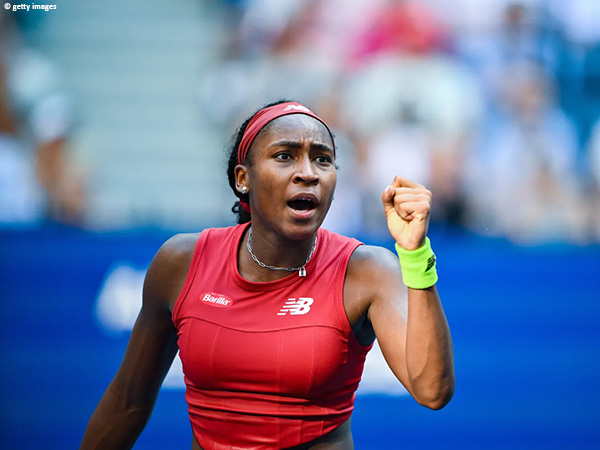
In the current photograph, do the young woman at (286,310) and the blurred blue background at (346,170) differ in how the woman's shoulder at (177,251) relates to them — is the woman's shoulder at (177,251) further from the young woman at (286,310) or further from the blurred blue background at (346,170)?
the blurred blue background at (346,170)

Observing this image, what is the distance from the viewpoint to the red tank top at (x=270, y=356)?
236cm

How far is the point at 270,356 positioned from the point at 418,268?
58 centimetres

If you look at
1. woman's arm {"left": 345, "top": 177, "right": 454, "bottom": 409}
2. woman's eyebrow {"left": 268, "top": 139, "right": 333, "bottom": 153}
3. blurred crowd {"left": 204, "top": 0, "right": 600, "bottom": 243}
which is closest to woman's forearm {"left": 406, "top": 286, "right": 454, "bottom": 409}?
woman's arm {"left": 345, "top": 177, "right": 454, "bottom": 409}

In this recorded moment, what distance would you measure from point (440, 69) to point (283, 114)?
394cm

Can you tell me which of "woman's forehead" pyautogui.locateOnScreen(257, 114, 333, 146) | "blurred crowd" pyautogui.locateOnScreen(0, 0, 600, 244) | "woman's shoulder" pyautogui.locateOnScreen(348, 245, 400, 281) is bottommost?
"woman's shoulder" pyautogui.locateOnScreen(348, 245, 400, 281)

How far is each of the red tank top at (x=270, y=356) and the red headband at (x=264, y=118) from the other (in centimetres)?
44

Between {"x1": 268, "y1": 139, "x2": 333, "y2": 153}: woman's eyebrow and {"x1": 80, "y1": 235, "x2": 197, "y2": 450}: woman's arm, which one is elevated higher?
{"x1": 268, "y1": 139, "x2": 333, "y2": 153}: woman's eyebrow

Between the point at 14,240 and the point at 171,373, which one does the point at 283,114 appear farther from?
the point at 14,240

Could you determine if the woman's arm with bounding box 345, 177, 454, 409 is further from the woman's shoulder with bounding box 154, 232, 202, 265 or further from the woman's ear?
the woman's shoulder with bounding box 154, 232, 202, 265

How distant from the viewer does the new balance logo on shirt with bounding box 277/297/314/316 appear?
2.43 m

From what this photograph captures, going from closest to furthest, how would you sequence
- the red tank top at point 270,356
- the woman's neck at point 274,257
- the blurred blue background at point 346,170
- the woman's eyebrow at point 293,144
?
the red tank top at point 270,356, the woman's eyebrow at point 293,144, the woman's neck at point 274,257, the blurred blue background at point 346,170

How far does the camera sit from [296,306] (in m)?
2.45

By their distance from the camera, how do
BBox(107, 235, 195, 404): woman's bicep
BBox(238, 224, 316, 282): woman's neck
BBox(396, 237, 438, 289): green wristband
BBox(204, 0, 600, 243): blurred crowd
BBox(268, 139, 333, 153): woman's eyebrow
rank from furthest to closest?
1. BBox(204, 0, 600, 243): blurred crowd
2. BBox(107, 235, 195, 404): woman's bicep
3. BBox(238, 224, 316, 282): woman's neck
4. BBox(268, 139, 333, 153): woman's eyebrow
5. BBox(396, 237, 438, 289): green wristband

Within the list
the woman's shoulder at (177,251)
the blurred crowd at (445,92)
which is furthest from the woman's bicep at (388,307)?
the blurred crowd at (445,92)
